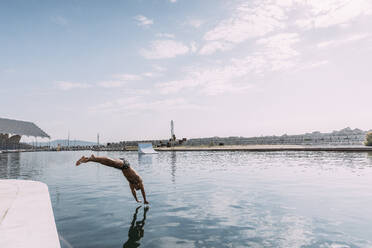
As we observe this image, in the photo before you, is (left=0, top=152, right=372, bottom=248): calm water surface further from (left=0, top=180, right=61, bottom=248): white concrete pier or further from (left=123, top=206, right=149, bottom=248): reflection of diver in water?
(left=0, top=180, right=61, bottom=248): white concrete pier

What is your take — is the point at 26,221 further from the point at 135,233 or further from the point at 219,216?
the point at 219,216

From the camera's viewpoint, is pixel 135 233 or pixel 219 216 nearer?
pixel 135 233

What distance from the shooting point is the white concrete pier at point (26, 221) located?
4.00 m

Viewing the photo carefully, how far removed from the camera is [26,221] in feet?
16.4

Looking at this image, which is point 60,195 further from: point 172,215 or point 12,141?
point 12,141

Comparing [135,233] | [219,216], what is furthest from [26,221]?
[219,216]

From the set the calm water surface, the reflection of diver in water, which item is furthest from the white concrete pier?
the reflection of diver in water

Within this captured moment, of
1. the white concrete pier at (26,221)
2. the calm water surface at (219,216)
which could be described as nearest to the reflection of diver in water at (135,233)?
the calm water surface at (219,216)

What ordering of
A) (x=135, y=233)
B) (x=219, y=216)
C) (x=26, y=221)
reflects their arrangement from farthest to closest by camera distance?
(x=219, y=216)
(x=135, y=233)
(x=26, y=221)

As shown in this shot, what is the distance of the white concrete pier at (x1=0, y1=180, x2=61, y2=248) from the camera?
13.1 ft

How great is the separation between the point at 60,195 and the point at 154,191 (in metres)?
3.31

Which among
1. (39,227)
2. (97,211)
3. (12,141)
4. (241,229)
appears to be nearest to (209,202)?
(241,229)

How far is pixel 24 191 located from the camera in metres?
8.23

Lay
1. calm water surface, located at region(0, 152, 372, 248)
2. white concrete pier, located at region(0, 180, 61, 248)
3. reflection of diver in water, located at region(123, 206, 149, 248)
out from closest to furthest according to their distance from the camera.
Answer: white concrete pier, located at region(0, 180, 61, 248) → reflection of diver in water, located at region(123, 206, 149, 248) → calm water surface, located at region(0, 152, 372, 248)
